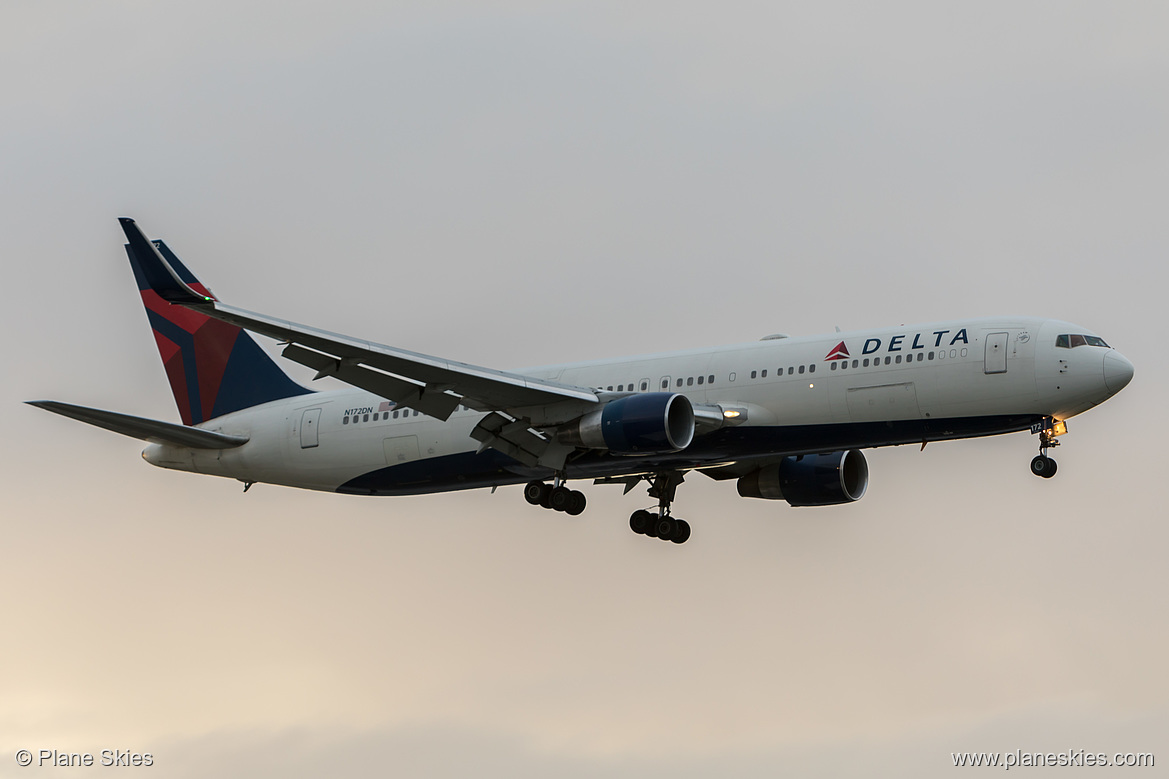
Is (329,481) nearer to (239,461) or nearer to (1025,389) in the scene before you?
(239,461)

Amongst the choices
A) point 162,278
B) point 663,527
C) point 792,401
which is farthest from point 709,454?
point 162,278

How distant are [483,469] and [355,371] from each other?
6.53 meters

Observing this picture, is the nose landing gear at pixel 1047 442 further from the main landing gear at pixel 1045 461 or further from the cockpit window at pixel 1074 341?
the cockpit window at pixel 1074 341

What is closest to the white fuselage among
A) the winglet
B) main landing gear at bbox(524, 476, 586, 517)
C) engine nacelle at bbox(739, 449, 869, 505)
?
main landing gear at bbox(524, 476, 586, 517)

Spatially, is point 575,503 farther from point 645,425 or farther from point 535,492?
point 645,425

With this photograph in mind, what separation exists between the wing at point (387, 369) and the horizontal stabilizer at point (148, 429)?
4407 mm

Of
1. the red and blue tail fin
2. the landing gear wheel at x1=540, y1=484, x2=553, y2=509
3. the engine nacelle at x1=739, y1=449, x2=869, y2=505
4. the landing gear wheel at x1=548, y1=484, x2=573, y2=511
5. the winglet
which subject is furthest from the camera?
the red and blue tail fin

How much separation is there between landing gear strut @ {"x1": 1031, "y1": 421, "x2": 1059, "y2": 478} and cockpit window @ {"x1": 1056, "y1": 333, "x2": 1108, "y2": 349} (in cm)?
210

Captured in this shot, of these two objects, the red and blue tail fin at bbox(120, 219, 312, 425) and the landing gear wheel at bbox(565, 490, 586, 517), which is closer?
the landing gear wheel at bbox(565, 490, 586, 517)

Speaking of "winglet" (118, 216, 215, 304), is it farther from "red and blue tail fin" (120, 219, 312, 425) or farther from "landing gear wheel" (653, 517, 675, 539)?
"landing gear wheel" (653, 517, 675, 539)

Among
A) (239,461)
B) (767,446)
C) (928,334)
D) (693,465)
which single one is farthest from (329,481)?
(928,334)

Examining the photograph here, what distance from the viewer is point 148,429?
Answer: 41344mm

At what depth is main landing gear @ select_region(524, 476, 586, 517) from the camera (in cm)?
4009

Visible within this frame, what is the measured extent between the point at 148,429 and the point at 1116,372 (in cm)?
2542
